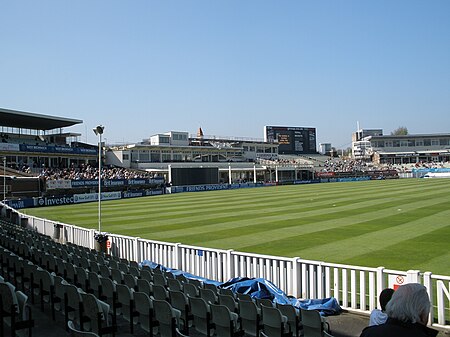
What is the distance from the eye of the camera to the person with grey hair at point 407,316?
A: 105 inches

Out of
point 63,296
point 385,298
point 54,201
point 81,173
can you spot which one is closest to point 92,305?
point 63,296

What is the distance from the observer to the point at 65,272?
863cm

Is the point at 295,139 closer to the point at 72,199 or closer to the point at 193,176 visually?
the point at 193,176

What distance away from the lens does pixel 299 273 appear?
876cm

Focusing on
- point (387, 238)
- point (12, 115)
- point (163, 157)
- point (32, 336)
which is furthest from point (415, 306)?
point (163, 157)

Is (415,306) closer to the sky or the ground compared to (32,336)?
closer to the sky

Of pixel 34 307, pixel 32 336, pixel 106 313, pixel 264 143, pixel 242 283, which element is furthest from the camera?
pixel 264 143

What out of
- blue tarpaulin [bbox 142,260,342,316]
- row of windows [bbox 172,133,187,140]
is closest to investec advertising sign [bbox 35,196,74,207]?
blue tarpaulin [bbox 142,260,342,316]

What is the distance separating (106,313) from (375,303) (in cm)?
504

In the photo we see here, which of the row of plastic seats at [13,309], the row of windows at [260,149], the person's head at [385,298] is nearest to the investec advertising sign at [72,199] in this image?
the row of plastic seats at [13,309]

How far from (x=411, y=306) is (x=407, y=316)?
0.23 feet

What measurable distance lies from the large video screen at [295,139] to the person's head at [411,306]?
108 metres

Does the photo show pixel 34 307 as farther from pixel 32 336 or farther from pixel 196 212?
pixel 196 212

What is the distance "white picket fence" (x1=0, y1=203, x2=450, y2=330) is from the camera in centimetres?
757
